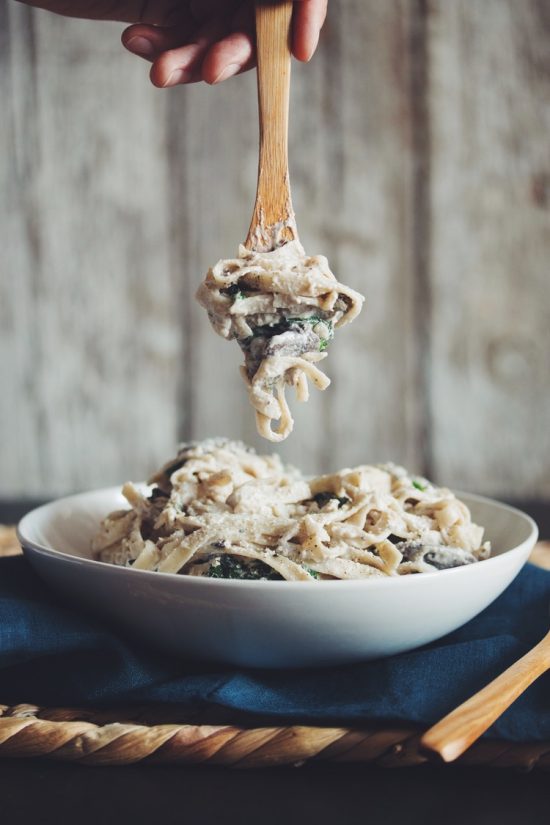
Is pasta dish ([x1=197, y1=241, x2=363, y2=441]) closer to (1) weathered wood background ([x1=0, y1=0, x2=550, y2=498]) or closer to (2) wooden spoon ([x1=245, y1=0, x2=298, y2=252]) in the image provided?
(2) wooden spoon ([x1=245, y1=0, x2=298, y2=252])

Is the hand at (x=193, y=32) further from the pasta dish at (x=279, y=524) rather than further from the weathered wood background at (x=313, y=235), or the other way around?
the weathered wood background at (x=313, y=235)

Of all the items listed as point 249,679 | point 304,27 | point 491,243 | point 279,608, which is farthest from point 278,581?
point 491,243

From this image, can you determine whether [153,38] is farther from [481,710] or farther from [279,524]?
[481,710]

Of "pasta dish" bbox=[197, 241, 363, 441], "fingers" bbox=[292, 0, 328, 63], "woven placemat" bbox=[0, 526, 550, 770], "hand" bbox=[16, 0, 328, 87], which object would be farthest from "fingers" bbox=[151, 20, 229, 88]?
"woven placemat" bbox=[0, 526, 550, 770]

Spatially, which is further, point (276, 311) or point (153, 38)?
point (153, 38)

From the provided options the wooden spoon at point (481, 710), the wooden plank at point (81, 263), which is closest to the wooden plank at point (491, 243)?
the wooden plank at point (81, 263)

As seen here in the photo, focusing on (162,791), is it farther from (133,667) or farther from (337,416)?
(337,416)
